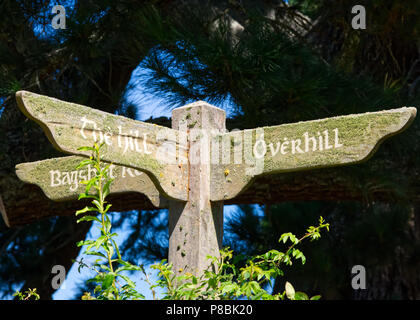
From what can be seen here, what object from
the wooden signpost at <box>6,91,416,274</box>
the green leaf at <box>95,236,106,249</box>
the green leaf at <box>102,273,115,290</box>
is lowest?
the green leaf at <box>102,273,115,290</box>

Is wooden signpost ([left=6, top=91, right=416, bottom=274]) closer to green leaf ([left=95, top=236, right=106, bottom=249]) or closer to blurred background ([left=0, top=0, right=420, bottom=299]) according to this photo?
green leaf ([left=95, top=236, right=106, bottom=249])

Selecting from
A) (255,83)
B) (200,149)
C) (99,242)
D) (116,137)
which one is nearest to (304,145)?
(200,149)

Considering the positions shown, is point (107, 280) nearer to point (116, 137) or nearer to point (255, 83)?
point (116, 137)

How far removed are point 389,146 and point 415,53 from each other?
1.06m

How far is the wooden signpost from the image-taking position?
4.09 ft

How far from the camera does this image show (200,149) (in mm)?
1424

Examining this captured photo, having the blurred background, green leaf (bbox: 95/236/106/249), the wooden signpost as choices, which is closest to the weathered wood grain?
the wooden signpost

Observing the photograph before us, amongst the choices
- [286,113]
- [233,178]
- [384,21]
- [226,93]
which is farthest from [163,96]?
[384,21]

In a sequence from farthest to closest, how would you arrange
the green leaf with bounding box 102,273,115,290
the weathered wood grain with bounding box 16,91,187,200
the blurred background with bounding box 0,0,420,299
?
the blurred background with bounding box 0,0,420,299 < the weathered wood grain with bounding box 16,91,187,200 < the green leaf with bounding box 102,273,115,290

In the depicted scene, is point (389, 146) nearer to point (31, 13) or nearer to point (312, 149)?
point (312, 149)

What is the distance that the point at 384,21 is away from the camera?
2523mm

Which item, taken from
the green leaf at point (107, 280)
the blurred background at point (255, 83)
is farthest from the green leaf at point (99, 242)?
the blurred background at point (255, 83)

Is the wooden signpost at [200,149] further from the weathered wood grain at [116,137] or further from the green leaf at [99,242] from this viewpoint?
the green leaf at [99,242]

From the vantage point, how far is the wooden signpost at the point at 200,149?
1248 mm
